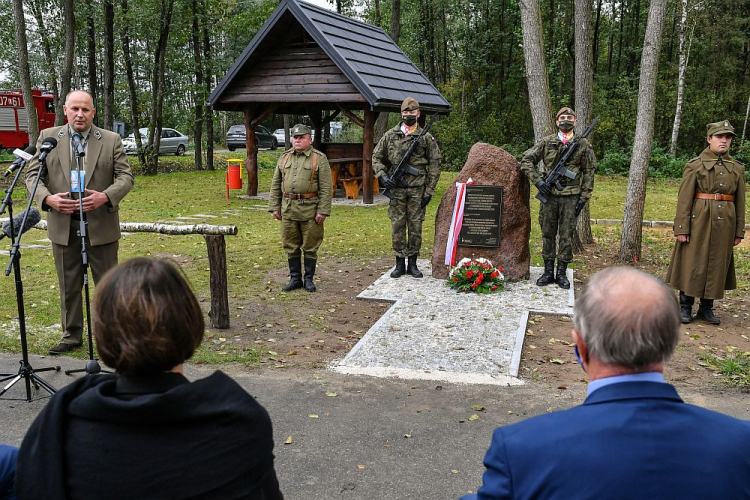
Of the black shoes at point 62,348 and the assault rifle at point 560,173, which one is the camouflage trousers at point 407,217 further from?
the black shoes at point 62,348

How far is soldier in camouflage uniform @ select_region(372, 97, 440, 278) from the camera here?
8852mm

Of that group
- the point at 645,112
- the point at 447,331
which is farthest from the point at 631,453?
the point at 645,112

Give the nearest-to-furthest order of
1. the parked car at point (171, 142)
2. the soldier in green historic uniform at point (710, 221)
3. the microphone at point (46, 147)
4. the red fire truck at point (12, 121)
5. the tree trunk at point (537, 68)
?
the microphone at point (46, 147), the soldier in green historic uniform at point (710, 221), the tree trunk at point (537, 68), the red fire truck at point (12, 121), the parked car at point (171, 142)

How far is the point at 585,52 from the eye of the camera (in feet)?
38.1

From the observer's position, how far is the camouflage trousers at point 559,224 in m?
8.34

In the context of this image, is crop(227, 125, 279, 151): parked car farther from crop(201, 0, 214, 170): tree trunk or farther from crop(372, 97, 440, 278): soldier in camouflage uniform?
crop(372, 97, 440, 278): soldier in camouflage uniform

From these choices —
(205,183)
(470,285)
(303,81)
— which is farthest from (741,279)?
(205,183)

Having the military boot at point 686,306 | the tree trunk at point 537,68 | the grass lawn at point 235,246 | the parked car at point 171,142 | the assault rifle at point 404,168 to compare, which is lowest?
the grass lawn at point 235,246

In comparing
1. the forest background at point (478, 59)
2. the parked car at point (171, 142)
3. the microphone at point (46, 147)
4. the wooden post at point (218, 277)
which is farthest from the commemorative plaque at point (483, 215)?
the parked car at point (171, 142)

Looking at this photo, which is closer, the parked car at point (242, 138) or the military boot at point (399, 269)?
the military boot at point (399, 269)

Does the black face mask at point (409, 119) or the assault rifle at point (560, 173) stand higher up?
the black face mask at point (409, 119)

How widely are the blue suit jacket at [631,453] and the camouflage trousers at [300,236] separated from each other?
680 centimetres

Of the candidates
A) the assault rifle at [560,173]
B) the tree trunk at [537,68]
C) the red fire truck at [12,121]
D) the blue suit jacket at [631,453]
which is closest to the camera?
the blue suit jacket at [631,453]

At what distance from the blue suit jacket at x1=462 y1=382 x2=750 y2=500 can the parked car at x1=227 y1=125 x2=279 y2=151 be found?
37977mm
